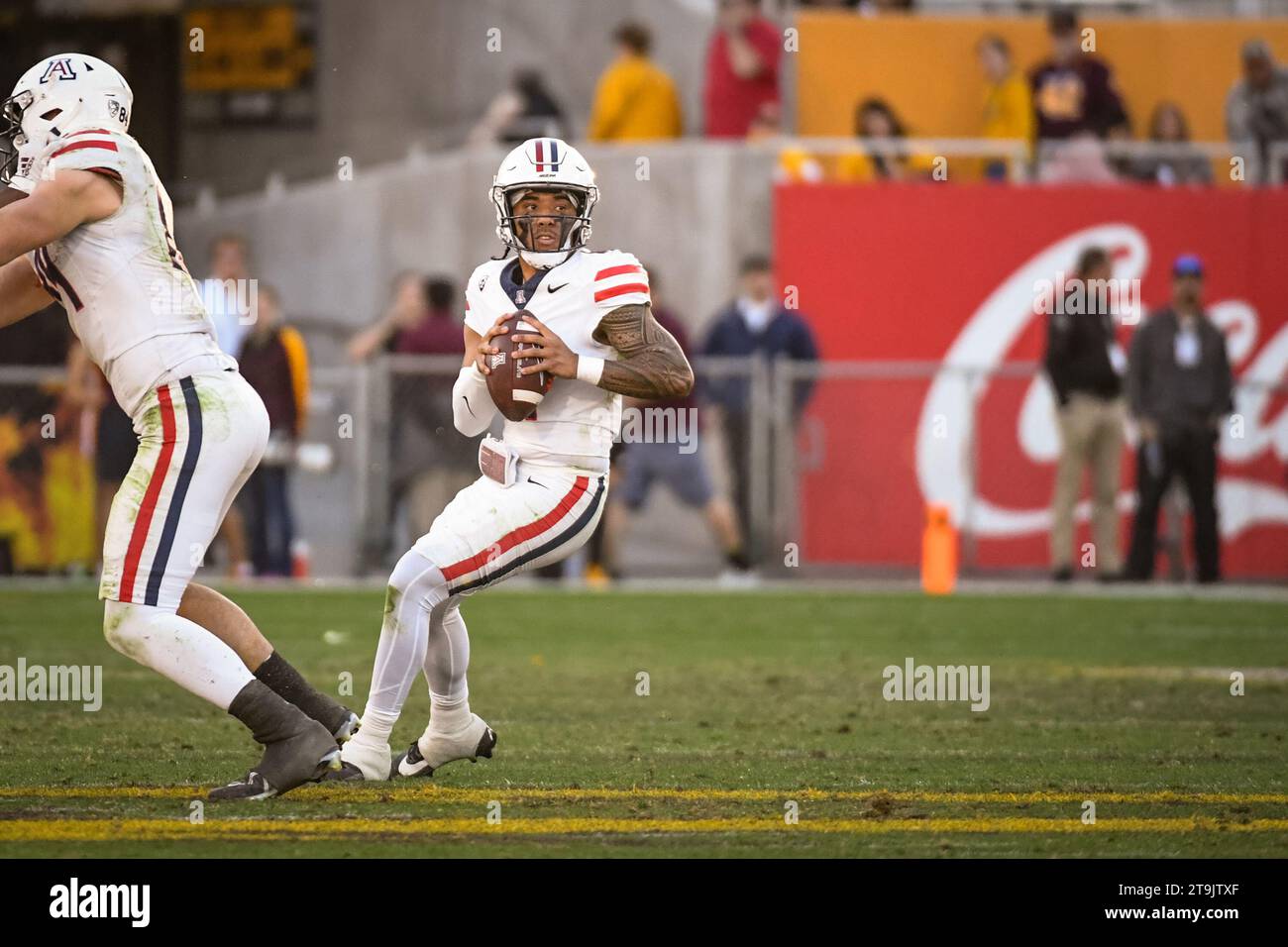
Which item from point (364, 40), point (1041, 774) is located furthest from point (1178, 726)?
point (364, 40)

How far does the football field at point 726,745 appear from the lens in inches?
244

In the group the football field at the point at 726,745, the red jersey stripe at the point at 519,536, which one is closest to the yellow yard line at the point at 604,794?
the football field at the point at 726,745

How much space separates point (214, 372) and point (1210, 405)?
33.4ft

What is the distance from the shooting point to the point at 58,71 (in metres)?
6.80

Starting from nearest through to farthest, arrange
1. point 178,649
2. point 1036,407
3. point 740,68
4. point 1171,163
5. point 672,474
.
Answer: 1. point 178,649
2. point 672,474
3. point 1036,407
4. point 1171,163
5. point 740,68

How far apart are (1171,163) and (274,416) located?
7400 mm

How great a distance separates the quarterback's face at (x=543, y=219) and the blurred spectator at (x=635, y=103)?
1051 cm

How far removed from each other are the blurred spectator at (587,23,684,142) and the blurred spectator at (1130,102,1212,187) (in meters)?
3.75

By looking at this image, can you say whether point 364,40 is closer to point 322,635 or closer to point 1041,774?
point 322,635

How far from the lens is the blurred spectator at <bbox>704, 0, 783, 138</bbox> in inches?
687

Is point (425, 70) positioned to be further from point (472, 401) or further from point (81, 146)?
point (81, 146)

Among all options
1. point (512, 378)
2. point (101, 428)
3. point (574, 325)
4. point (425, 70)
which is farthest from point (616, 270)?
point (425, 70)

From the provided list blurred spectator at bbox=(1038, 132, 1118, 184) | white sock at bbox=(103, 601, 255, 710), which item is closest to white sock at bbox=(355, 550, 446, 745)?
white sock at bbox=(103, 601, 255, 710)

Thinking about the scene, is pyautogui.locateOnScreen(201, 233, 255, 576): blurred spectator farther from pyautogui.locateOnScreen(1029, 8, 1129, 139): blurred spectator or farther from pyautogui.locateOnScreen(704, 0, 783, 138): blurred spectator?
pyautogui.locateOnScreen(1029, 8, 1129, 139): blurred spectator
